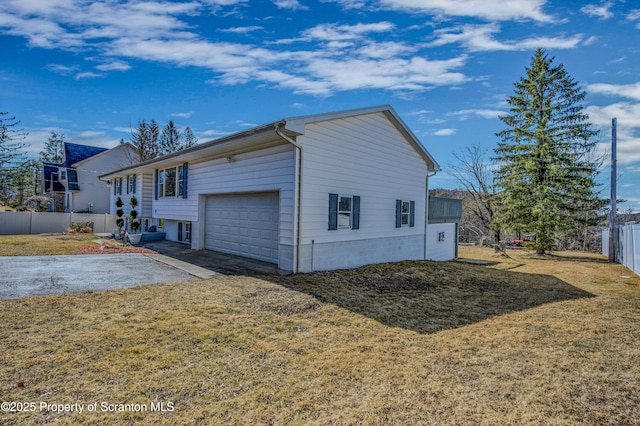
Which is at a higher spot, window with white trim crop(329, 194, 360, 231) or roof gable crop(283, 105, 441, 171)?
roof gable crop(283, 105, 441, 171)

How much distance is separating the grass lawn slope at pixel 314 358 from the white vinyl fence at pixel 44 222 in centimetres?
1959

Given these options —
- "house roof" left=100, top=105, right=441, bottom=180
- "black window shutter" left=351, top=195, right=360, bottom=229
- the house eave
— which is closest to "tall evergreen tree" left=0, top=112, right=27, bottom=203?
"house roof" left=100, top=105, right=441, bottom=180

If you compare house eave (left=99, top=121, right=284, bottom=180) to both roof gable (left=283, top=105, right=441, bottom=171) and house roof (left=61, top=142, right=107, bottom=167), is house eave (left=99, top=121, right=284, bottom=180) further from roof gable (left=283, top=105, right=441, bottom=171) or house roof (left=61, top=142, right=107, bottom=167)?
house roof (left=61, top=142, right=107, bottom=167)

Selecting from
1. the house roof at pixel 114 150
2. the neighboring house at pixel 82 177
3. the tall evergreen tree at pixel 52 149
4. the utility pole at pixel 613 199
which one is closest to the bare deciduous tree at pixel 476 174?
the utility pole at pixel 613 199

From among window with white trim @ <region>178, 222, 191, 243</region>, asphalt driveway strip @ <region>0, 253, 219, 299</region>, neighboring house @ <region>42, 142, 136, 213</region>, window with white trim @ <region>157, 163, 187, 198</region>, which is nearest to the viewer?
asphalt driveway strip @ <region>0, 253, 219, 299</region>

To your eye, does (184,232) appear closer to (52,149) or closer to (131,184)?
(131,184)

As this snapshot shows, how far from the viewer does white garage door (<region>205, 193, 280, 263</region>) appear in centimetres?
1009

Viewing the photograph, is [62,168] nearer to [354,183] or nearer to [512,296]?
[354,183]

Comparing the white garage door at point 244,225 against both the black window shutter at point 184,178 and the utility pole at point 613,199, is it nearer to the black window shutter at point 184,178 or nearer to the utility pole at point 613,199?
the black window shutter at point 184,178

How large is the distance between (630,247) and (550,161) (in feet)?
21.9

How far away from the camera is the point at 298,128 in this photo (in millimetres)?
8242

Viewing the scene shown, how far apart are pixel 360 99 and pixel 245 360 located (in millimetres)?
12439

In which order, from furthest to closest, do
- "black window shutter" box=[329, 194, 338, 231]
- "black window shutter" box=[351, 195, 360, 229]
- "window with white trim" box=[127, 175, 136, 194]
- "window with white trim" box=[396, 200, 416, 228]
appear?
"window with white trim" box=[127, 175, 136, 194] → "window with white trim" box=[396, 200, 416, 228] → "black window shutter" box=[351, 195, 360, 229] → "black window shutter" box=[329, 194, 338, 231]

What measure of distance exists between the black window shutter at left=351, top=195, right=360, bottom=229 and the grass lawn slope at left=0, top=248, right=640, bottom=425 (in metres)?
3.64
